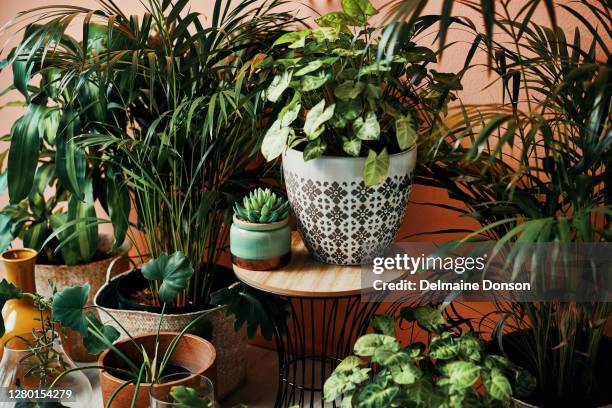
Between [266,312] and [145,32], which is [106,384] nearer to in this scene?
[266,312]

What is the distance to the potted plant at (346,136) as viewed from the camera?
156 cm

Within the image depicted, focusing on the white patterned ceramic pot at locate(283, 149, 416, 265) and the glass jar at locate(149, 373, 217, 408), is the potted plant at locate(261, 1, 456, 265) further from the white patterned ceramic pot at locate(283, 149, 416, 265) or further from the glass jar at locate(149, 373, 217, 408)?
the glass jar at locate(149, 373, 217, 408)

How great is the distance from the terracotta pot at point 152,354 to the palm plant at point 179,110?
7.2 inches

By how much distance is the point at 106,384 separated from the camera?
68.9 inches

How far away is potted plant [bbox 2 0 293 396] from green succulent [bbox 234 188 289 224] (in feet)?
0.51

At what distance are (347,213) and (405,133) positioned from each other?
21 centimetres

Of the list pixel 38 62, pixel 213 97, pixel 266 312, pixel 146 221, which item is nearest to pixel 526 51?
pixel 213 97

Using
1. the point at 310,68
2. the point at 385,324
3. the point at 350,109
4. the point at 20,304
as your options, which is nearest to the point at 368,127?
the point at 350,109

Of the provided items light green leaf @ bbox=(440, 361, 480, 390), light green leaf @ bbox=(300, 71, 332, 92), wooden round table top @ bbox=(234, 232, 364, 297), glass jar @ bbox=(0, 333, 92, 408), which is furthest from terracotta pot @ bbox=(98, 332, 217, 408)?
light green leaf @ bbox=(300, 71, 332, 92)

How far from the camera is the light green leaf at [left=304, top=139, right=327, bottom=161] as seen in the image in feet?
5.18

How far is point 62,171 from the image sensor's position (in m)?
1.92

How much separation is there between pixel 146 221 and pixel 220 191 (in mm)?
237

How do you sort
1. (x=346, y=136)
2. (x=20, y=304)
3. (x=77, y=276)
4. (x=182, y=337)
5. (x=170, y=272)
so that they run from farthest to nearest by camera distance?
(x=77, y=276), (x=20, y=304), (x=182, y=337), (x=170, y=272), (x=346, y=136)

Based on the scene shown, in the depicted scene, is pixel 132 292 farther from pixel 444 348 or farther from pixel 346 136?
pixel 444 348
